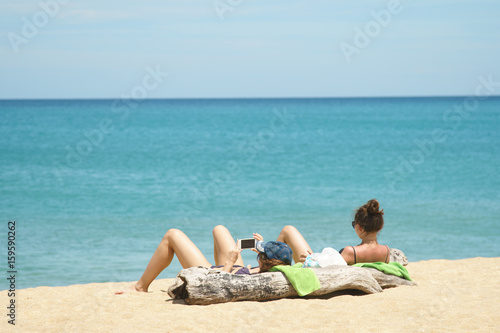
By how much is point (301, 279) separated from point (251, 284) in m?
0.47

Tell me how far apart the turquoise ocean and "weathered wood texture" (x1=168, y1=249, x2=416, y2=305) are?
391cm

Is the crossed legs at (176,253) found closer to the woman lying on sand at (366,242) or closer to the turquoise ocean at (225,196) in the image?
the woman lying on sand at (366,242)

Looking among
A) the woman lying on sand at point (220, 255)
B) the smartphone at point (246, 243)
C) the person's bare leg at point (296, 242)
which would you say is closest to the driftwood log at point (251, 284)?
the woman lying on sand at point (220, 255)

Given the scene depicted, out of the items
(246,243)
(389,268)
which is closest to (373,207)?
(389,268)

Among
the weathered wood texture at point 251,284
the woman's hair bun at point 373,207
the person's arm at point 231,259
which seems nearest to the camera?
the weathered wood texture at point 251,284

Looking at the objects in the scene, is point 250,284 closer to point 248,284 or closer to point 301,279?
point 248,284

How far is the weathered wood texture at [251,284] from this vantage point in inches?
198

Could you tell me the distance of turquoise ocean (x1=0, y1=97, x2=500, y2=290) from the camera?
10578mm

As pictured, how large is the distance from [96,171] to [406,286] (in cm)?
1867

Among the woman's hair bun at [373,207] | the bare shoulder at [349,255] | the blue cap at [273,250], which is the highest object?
the woman's hair bun at [373,207]

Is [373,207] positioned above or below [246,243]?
above

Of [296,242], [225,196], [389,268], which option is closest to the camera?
[389,268]

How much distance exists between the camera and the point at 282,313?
4.90m

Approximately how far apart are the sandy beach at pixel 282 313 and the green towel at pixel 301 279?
0.38 ft
